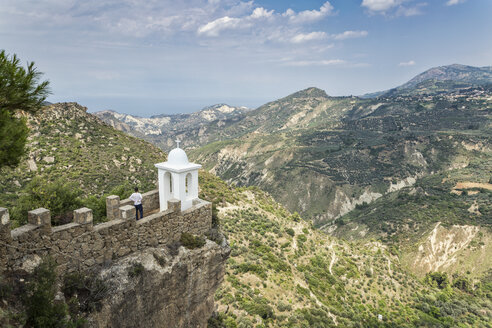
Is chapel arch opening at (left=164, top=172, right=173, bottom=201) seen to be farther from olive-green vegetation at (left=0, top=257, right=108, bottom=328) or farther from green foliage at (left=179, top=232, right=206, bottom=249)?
olive-green vegetation at (left=0, top=257, right=108, bottom=328)

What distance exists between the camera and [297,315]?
66.4 ft

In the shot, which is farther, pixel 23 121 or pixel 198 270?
pixel 198 270

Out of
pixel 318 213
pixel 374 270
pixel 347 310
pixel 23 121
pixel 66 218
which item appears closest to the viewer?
pixel 23 121

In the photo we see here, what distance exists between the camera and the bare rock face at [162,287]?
23.4 feet

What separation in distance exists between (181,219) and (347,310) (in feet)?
88.2

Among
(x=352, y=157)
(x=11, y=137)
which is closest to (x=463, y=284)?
(x=11, y=137)

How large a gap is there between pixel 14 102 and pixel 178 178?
5585 mm

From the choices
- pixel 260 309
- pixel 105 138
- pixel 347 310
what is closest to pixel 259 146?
pixel 105 138

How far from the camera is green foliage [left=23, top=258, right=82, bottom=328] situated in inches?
205

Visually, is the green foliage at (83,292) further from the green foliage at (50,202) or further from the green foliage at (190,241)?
the green foliage at (50,202)

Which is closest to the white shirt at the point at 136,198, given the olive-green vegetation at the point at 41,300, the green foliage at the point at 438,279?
the olive-green vegetation at the point at 41,300

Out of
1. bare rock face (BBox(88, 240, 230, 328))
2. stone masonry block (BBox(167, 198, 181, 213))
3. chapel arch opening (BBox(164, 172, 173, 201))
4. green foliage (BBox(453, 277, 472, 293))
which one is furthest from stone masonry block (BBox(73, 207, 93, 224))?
green foliage (BBox(453, 277, 472, 293))

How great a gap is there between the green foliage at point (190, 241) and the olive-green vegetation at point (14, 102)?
5273 mm

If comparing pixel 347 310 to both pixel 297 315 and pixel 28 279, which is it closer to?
pixel 297 315
